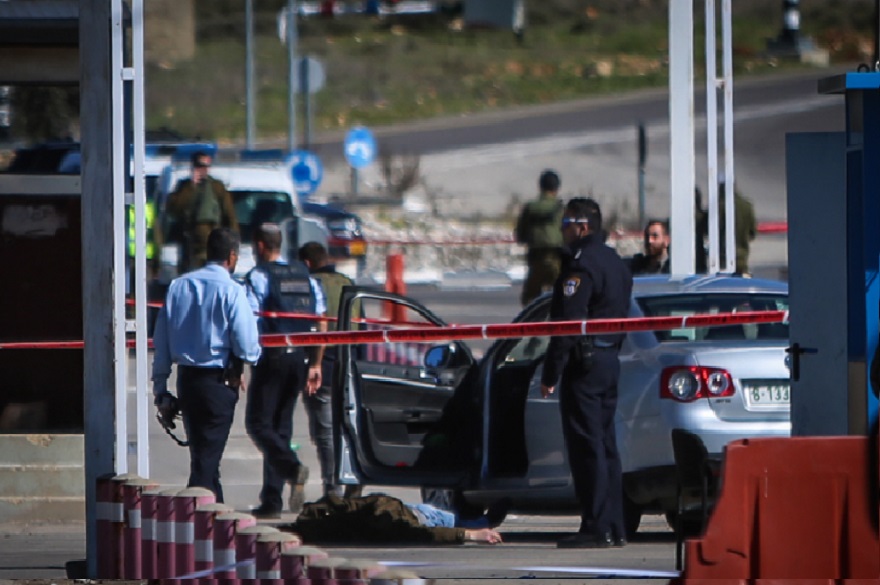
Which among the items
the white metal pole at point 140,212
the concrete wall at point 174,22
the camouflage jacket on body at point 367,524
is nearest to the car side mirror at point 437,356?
the camouflage jacket on body at point 367,524

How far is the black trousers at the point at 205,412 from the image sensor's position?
28.2 ft

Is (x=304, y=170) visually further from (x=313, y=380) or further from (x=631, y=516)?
(x=631, y=516)

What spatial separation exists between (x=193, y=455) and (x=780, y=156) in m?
36.1

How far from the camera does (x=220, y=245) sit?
28.7ft

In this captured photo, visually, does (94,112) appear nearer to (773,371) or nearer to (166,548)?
(166,548)

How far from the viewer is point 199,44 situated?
62906mm

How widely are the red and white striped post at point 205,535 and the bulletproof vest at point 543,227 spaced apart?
984 cm

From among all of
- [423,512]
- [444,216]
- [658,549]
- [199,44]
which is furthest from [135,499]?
[199,44]

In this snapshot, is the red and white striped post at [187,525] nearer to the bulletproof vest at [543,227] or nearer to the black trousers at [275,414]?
the black trousers at [275,414]

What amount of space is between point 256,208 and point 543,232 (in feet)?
21.2

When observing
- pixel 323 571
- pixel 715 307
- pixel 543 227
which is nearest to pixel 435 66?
pixel 543 227

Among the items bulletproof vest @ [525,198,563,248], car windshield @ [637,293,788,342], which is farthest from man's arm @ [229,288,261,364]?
bulletproof vest @ [525,198,563,248]

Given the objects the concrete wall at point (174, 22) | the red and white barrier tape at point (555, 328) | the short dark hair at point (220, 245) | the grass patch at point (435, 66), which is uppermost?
the grass patch at point (435, 66)

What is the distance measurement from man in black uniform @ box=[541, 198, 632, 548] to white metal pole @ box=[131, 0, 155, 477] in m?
2.18
